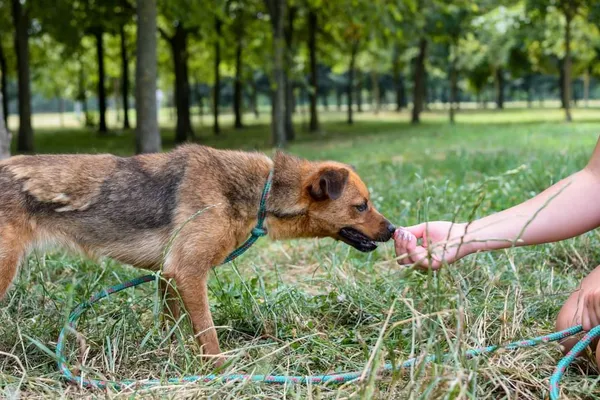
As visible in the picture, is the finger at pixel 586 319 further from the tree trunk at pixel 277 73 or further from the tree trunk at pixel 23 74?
the tree trunk at pixel 23 74

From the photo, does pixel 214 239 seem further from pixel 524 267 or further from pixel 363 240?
pixel 524 267

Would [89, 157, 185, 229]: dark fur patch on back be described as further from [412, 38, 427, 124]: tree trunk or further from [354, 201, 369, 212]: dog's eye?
[412, 38, 427, 124]: tree trunk

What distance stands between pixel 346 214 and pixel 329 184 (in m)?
0.29

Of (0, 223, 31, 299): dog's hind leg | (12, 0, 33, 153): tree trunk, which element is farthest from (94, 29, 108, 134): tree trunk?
(0, 223, 31, 299): dog's hind leg

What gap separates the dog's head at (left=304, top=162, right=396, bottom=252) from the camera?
4.07 m

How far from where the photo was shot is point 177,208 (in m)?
3.72

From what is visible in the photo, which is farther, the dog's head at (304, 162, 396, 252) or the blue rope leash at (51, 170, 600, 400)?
the dog's head at (304, 162, 396, 252)

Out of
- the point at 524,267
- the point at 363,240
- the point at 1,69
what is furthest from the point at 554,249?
the point at 1,69

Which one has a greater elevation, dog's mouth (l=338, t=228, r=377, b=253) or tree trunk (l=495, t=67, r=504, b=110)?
tree trunk (l=495, t=67, r=504, b=110)

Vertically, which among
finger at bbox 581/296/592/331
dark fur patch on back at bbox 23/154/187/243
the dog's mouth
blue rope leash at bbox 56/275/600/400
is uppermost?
dark fur patch on back at bbox 23/154/187/243

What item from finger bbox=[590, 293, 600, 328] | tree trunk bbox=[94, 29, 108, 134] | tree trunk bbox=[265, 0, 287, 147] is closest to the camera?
finger bbox=[590, 293, 600, 328]

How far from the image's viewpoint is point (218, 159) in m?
4.03

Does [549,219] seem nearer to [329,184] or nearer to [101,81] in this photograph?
[329,184]

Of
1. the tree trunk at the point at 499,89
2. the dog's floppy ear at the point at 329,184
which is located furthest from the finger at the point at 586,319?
the tree trunk at the point at 499,89
